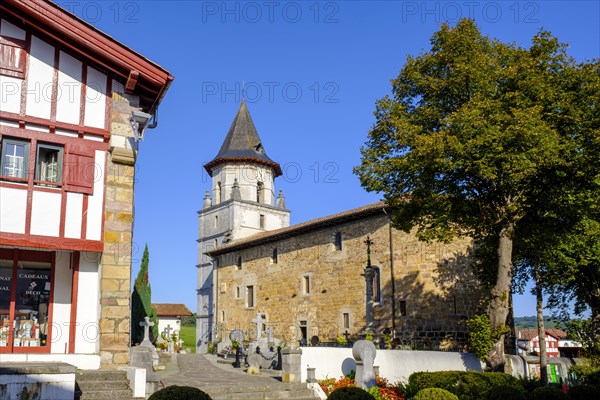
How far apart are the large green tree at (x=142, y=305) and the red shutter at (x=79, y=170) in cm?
1605

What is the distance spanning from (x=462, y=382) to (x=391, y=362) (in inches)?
119

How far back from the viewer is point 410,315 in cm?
2534

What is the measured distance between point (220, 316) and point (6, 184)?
100 ft

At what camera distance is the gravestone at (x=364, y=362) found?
47.0 ft

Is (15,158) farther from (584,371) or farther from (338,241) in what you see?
(338,241)

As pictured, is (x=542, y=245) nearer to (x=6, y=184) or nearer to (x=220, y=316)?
(x=6, y=184)

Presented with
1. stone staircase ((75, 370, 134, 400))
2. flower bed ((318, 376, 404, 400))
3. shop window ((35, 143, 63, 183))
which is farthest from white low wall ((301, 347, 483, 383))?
shop window ((35, 143, 63, 183))

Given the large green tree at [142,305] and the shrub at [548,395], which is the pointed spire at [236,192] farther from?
the shrub at [548,395]

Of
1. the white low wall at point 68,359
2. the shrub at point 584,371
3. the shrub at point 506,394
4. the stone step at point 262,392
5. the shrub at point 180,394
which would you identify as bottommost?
the shrub at point 584,371

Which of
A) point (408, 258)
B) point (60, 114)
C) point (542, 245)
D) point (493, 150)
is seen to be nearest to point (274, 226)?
point (408, 258)

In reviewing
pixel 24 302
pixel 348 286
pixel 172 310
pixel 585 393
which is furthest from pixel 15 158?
pixel 172 310

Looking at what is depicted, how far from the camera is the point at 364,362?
47.3 feet

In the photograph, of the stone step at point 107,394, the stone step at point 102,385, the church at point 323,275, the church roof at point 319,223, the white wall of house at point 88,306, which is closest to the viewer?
the stone step at point 107,394

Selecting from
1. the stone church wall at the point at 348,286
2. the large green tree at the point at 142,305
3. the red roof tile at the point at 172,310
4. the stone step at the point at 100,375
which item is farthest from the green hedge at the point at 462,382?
the red roof tile at the point at 172,310
